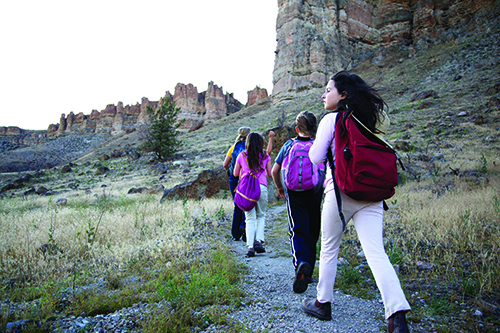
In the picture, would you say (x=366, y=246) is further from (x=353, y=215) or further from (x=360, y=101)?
(x=360, y=101)

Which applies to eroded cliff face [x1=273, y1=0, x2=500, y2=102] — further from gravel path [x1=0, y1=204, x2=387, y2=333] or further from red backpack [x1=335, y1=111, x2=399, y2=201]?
red backpack [x1=335, y1=111, x2=399, y2=201]

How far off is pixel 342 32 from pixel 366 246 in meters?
47.3

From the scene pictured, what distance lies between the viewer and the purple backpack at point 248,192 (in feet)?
12.7

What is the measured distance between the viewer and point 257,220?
413 centimetres

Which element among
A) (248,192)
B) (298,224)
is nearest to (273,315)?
(298,224)

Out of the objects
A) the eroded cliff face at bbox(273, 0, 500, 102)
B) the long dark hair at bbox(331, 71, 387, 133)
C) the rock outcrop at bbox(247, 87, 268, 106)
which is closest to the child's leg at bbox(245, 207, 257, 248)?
the long dark hair at bbox(331, 71, 387, 133)

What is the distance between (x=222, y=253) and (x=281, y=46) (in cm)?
4361

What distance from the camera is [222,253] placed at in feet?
11.6

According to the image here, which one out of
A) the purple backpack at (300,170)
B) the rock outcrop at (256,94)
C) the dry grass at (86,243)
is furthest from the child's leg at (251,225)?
the rock outcrop at (256,94)

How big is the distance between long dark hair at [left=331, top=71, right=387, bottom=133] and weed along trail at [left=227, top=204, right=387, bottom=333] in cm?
154

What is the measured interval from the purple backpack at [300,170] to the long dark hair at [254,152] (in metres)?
1.05

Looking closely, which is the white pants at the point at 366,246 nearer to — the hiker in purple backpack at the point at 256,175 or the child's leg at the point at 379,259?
the child's leg at the point at 379,259

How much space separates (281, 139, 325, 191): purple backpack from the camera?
9.21ft

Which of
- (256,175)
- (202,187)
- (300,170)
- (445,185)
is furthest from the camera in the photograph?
(202,187)
